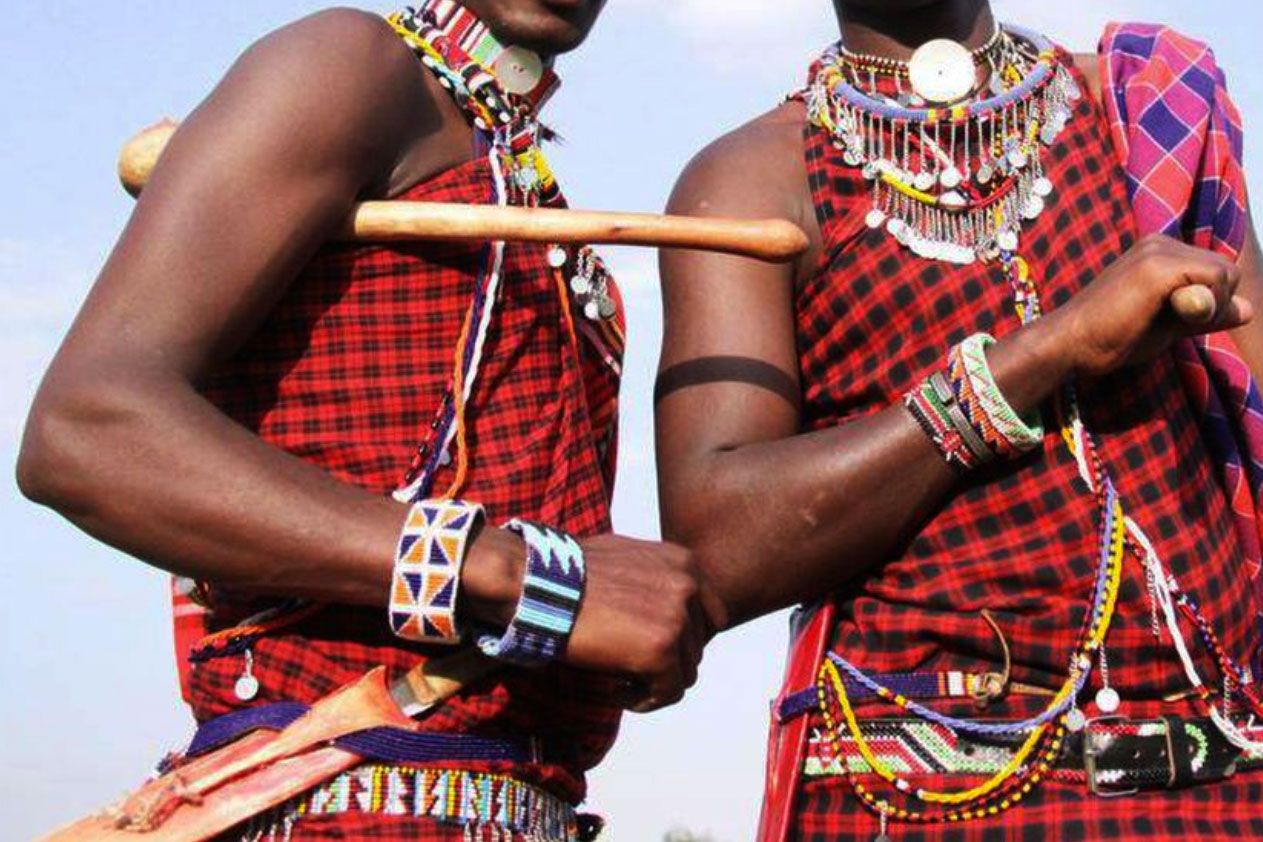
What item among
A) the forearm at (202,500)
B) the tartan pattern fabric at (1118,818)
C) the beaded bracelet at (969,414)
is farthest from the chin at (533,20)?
the tartan pattern fabric at (1118,818)

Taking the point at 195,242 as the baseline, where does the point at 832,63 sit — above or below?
above

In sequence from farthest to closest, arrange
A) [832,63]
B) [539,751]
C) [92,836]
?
[832,63] → [539,751] → [92,836]

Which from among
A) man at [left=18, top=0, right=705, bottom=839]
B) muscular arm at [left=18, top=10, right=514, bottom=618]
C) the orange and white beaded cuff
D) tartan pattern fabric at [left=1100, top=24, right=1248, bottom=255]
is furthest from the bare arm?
muscular arm at [left=18, top=10, right=514, bottom=618]

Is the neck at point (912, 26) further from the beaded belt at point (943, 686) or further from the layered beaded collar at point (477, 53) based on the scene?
the beaded belt at point (943, 686)

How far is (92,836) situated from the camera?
3.49 metres

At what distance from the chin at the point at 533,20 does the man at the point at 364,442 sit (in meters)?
0.04

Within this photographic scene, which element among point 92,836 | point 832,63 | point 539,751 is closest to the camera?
point 92,836

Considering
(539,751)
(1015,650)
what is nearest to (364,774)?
(539,751)

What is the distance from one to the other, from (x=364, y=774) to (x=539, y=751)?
0.34m

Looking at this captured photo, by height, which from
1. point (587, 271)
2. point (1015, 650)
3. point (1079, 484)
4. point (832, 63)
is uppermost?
point (832, 63)

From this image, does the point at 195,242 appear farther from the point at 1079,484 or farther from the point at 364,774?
the point at 1079,484

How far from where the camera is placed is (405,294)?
12.7 ft

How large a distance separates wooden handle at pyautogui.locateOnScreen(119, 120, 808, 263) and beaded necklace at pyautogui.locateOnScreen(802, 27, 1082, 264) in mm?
561

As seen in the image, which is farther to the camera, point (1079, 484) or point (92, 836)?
point (1079, 484)
